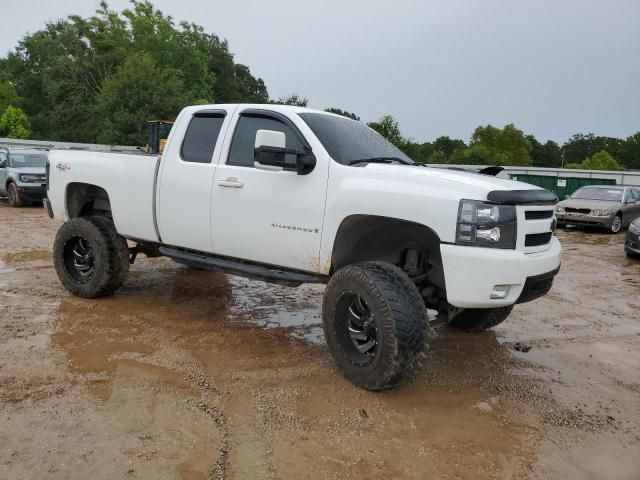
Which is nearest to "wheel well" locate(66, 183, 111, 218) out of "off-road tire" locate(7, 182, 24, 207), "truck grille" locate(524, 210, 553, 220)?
"truck grille" locate(524, 210, 553, 220)

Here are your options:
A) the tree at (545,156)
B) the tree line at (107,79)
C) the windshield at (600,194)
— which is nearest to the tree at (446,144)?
the tree at (545,156)

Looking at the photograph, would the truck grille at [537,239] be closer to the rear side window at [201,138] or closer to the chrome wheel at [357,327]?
→ the chrome wheel at [357,327]

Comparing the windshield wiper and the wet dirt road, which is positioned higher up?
the windshield wiper

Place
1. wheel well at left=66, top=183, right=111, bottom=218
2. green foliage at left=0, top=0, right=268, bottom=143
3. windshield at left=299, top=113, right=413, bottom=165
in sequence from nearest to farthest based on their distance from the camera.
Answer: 1. windshield at left=299, top=113, right=413, bottom=165
2. wheel well at left=66, top=183, right=111, bottom=218
3. green foliage at left=0, top=0, right=268, bottom=143

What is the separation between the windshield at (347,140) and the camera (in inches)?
179

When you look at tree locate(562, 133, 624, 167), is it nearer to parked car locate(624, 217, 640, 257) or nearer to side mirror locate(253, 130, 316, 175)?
parked car locate(624, 217, 640, 257)

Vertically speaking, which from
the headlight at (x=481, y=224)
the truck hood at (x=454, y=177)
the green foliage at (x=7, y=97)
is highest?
the green foliage at (x=7, y=97)

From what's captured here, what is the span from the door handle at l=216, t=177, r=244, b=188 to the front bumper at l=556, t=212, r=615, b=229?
43.6ft

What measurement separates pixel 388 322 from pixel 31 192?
1492 centimetres

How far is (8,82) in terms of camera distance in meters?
55.5

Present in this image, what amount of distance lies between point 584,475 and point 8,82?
63.6 m

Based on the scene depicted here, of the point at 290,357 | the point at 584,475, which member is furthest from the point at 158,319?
the point at 584,475

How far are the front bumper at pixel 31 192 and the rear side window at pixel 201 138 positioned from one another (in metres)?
12.2

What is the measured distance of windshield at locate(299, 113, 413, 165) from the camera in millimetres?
4551
